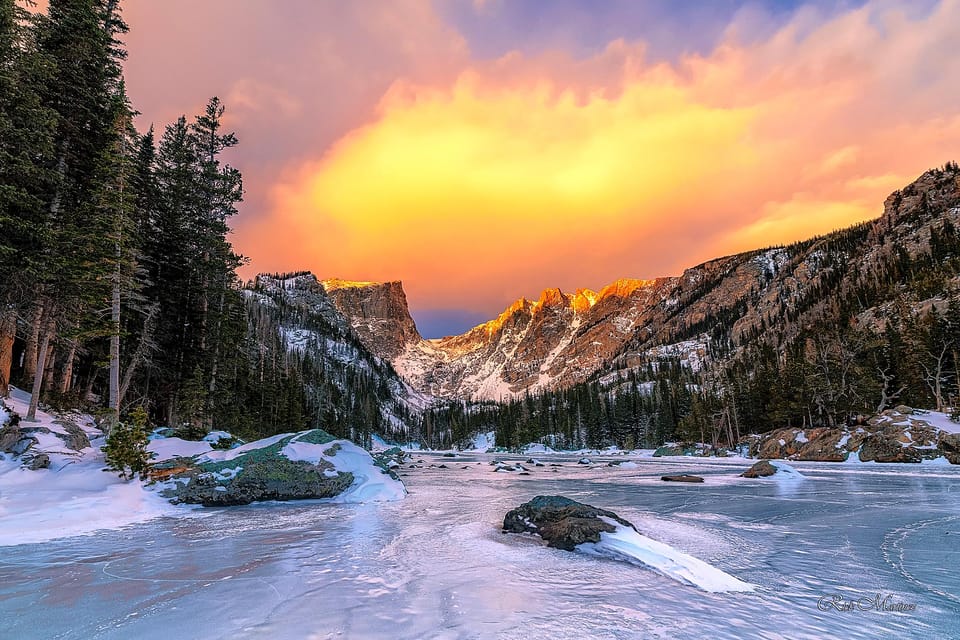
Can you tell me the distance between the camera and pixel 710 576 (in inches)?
230

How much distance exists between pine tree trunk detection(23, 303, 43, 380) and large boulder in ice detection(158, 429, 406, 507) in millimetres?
10367

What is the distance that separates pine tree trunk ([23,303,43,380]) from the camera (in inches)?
728

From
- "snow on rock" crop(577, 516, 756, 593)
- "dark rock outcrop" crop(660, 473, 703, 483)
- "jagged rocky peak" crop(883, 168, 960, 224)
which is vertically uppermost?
"jagged rocky peak" crop(883, 168, 960, 224)

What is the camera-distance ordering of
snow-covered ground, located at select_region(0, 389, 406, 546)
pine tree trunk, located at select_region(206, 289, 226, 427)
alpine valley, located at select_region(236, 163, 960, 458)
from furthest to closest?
alpine valley, located at select_region(236, 163, 960, 458)
pine tree trunk, located at select_region(206, 289, 226, 427)
snow-covered ground, located at select_region(0, 389, 406, 546)

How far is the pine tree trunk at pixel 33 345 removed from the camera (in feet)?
60.6

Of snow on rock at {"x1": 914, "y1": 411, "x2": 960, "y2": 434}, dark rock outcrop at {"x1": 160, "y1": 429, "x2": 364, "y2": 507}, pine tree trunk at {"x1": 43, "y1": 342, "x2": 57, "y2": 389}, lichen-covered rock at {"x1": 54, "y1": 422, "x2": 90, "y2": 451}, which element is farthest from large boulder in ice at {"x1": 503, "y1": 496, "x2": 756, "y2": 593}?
snow on rock at {"x1": 914, "y1": 411, "x2": 960, "y2": 434}

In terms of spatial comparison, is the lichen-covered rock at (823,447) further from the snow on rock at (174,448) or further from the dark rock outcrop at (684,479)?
the snow on rock at (174,448)

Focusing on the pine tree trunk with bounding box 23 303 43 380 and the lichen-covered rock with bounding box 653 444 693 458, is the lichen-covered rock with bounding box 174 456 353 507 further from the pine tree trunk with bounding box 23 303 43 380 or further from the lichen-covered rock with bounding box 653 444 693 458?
the lichen-covered rock with bounding box 653 444 693 458

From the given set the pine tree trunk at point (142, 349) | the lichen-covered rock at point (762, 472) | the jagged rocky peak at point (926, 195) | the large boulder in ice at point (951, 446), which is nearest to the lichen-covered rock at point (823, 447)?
the large boulder in ice at point (951, 446)

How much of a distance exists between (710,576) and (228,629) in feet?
19.5

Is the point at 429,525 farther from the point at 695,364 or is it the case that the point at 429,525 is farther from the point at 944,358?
the point at 695,364

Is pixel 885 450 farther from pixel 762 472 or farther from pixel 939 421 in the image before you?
pixel 762 472

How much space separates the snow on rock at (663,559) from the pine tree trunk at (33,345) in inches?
907

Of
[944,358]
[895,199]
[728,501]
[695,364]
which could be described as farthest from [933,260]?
[728,501]
